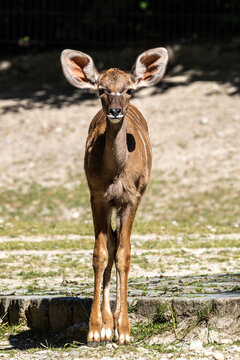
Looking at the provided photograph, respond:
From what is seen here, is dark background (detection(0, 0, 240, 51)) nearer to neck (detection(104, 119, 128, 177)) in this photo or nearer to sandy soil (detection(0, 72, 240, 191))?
sandy soil (detection(0, 72, 240, 191))

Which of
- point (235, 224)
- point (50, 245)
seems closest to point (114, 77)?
point (50, 245)

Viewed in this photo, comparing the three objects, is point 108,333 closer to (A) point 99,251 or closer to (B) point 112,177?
(A) point 99,251

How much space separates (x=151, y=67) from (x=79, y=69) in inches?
25.9

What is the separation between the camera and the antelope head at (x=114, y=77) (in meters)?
6.02

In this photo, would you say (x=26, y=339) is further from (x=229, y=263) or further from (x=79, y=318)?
(x=229, y=263)

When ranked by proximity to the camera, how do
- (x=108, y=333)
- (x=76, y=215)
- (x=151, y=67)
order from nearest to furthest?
1. (x=108, y=333)
2. (x=151, y=67)
3. (x=76, y=215)

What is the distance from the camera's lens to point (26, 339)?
664 centimetres

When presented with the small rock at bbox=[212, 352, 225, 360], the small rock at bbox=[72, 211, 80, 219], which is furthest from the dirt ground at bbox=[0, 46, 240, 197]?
the small rock at bbox=[212, 352, 225, 360]

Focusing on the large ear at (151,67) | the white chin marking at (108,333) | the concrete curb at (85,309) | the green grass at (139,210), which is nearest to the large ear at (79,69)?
the large ear at (151,67)

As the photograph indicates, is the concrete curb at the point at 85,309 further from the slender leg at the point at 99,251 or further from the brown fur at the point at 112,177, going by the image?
the slender leg at the point at 99,251

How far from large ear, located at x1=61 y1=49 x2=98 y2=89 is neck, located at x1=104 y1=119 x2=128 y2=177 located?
0.46 metres

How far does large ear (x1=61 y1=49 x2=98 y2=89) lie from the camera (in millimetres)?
6359

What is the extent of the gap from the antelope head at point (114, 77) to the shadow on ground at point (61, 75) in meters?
12.6

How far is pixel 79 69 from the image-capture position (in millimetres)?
6469
